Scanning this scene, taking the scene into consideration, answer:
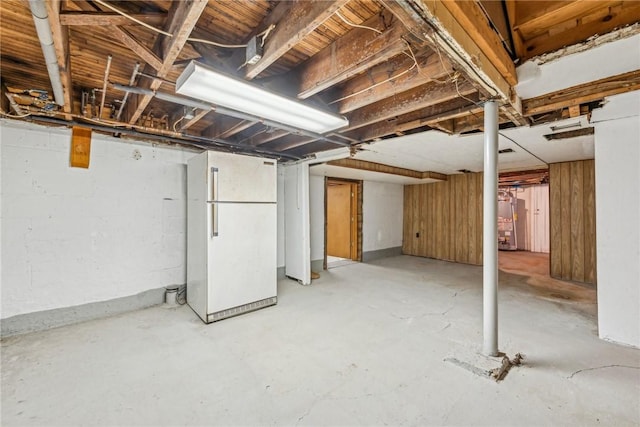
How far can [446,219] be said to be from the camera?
6414 millimetres

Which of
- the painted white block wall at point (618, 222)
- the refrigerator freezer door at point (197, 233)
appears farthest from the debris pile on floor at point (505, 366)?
the refrigerator freezer door at point (197, 233)

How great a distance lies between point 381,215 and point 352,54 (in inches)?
213

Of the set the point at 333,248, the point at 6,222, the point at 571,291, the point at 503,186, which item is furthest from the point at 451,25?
the point at 503,186

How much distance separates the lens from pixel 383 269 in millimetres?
5453

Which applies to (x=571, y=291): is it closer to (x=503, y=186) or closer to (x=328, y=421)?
(x=328, y=421)

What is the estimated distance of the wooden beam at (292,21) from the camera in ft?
3.93

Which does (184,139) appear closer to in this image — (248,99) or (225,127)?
(225,127)

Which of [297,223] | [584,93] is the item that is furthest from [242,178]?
[584,93]

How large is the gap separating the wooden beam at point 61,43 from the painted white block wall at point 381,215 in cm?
530

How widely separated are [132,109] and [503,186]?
10.2 meters

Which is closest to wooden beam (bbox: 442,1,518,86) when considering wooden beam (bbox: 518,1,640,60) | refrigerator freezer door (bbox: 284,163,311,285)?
wooden beam (bbox: 518,1,640,60)

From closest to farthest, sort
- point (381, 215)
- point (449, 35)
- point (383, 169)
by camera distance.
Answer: point (449, 35) → point (383, 169) → point (381, 215)

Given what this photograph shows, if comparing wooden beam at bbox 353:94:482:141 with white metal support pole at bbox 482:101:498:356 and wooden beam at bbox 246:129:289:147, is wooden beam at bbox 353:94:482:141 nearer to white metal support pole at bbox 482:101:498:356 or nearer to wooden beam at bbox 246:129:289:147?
white metal support pole at bbox 482:101:498:356

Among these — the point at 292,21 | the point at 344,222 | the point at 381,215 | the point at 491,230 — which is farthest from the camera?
the point at 381,215
